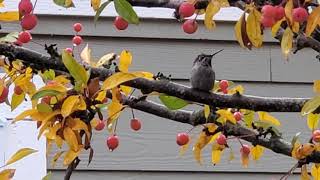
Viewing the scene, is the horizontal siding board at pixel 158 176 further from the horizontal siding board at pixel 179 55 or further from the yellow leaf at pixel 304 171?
the yellow leaf at pixel 304 171

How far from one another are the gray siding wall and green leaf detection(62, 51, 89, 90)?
3.78 ft

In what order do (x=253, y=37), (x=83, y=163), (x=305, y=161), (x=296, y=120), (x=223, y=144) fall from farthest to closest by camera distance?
(x=296, y=120) < (x=83, y=163) < (x=223, y=144) < (x=305, y=161) < (x=253, y=37)

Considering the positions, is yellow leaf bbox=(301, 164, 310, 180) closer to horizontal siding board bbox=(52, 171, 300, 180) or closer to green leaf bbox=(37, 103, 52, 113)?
green leaf bbox=(37, 103, 52, 113)

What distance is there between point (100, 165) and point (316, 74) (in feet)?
2.67

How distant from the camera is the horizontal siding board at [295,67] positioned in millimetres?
2494

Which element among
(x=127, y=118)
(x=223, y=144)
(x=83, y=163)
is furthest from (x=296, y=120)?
(x=223, y=144)

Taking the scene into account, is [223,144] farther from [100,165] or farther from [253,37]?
[100,165]

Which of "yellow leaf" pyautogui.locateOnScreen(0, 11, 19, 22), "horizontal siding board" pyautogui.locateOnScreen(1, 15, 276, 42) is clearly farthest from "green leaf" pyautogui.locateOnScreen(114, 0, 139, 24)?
"horizontal siding board" pyautogui.locateOnScreen(1, 15, 276, 42)

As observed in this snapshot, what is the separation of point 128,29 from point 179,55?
0.64 feet

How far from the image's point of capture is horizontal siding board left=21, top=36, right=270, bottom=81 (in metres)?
2.37

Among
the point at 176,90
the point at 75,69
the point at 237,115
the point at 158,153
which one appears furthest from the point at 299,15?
the point at 158,153

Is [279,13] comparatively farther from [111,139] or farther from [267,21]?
[111,139]

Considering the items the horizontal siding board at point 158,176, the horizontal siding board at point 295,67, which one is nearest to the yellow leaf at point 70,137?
the horizontal siding board at point 158,176

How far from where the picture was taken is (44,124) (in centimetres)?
123
